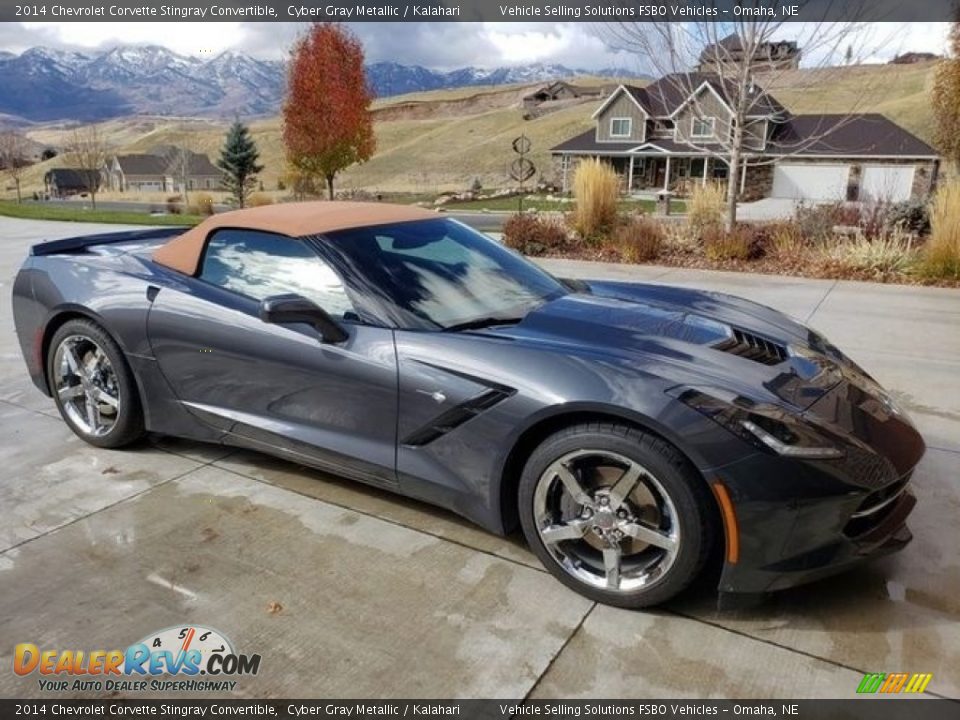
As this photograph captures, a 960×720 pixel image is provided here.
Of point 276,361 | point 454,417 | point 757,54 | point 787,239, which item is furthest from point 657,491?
point 757,54

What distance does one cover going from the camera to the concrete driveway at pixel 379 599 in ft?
7.28

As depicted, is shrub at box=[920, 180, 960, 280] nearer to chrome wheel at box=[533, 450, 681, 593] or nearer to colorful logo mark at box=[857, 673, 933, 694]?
colorful logo mark at box=[857, 673, 933, 694]

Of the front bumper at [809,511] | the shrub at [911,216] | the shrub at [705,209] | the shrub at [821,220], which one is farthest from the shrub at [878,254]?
the front bumper at [809,511]

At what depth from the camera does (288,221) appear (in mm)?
3373

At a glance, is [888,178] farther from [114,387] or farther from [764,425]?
[114,387]

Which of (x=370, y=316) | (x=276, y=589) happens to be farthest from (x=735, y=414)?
(x=276, y=589)

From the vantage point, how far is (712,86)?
12625mm

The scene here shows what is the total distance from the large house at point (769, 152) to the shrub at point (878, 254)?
2210 centimetres

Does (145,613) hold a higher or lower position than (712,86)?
lower

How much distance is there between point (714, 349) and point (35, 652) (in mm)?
2592

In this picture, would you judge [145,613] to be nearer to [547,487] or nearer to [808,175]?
[547,487]

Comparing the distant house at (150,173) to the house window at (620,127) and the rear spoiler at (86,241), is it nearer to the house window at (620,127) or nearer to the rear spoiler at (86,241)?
the house window at (620,127)

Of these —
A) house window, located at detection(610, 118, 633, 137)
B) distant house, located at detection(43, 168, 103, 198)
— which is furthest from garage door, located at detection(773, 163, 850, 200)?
distant house, located at detection(43, 168, 103, 198)

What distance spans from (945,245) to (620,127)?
132 feet
